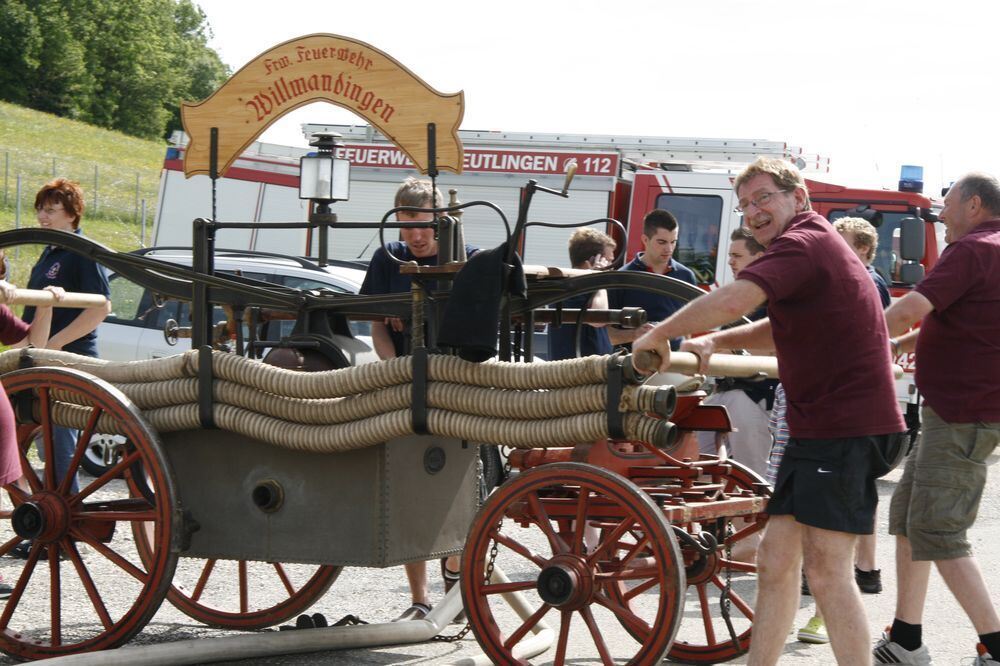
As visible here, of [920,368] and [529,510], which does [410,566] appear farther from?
[920,368]

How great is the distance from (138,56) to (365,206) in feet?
243

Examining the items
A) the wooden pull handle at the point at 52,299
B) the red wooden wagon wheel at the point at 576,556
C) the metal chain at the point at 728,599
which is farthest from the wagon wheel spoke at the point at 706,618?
the wooden pull handle at the point at 52,299

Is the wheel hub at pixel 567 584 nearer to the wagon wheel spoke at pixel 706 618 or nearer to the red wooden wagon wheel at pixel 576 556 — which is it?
the red wooden wagon wheel at pixel 576 556

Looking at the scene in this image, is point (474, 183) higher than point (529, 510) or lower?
higher

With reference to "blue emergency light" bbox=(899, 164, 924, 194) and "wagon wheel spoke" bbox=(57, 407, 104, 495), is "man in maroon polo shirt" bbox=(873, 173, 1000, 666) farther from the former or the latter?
"blue emergency light" bbox=(899, 164, 924, 194)

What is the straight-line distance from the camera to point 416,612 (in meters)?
5.33

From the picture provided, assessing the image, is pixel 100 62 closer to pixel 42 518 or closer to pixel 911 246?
pixel 911 246

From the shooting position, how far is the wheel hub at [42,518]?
15.6ft

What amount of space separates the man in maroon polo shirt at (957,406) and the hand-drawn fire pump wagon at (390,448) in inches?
24.7

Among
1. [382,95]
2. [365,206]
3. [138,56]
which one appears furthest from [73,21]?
[382,95]

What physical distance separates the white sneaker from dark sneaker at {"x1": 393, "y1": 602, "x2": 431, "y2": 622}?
67.9 inches

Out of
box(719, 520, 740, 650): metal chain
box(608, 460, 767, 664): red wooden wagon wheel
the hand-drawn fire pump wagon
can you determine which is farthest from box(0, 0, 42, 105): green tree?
box(719, 520, 740, 650): metal chain

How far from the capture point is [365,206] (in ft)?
46.6

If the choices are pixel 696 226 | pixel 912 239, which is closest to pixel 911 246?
pixel 912 239
